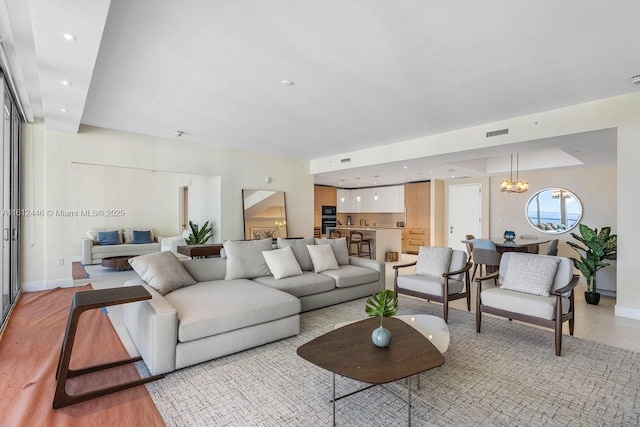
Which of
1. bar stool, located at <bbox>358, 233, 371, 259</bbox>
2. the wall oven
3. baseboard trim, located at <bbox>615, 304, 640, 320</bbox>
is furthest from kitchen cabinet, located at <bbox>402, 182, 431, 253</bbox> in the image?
baseboard trim, located at <bbox>615, 304, 640, 320</bbox>

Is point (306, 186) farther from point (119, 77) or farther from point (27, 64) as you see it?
point (27, 64)

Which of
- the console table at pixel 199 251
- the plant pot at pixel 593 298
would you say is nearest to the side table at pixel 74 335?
the console table at pixel 199 251

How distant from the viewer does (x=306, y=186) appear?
791 cm

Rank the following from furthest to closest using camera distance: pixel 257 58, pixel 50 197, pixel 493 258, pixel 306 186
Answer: pixel 306 186
pixel 493 258
pixel 50 197
pixel 257 58

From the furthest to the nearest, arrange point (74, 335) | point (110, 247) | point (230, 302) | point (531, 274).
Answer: point (110, 247), point (531, 274), point (230, 302), point (74, 335)

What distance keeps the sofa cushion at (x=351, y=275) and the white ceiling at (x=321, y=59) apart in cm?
224

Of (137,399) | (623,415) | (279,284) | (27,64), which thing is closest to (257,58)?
(27,64)

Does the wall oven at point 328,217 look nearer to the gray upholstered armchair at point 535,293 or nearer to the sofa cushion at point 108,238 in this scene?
the sofa cushion at point 108,238

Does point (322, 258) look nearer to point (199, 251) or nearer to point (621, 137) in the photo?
point (199, 251)

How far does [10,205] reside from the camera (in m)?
3.90

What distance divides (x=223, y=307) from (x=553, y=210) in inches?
321

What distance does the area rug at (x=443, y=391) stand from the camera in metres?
1.98

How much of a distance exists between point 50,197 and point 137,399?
13.9 feet

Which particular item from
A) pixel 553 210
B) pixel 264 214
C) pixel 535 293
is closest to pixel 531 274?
pixel 535 293
